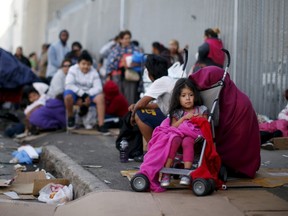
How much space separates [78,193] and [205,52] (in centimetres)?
382

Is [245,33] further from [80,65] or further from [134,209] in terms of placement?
[134,209]

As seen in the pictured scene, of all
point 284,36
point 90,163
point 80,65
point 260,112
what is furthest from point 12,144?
point 284,36

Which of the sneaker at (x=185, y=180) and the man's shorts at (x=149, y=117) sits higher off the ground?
the man's shorts at (x=149, y=117)

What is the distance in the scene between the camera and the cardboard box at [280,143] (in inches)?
303

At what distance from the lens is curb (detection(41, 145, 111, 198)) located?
5.62 m

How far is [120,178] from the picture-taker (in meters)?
5.98

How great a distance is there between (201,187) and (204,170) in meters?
0.20

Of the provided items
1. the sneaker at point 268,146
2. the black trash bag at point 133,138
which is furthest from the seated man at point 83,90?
the sneaker at point 268,146

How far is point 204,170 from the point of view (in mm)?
5141

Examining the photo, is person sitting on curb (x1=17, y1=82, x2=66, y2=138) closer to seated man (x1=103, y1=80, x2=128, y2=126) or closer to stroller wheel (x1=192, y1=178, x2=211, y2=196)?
seated man (x1=103, y1=80, x2=128, y2=126)

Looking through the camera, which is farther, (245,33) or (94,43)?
(94,43)

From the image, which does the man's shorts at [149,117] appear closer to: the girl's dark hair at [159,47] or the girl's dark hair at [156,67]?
the girl's dark hair at [156,67]

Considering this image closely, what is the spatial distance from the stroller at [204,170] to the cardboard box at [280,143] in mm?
2290

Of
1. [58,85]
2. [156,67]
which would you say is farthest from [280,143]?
[58,85]
